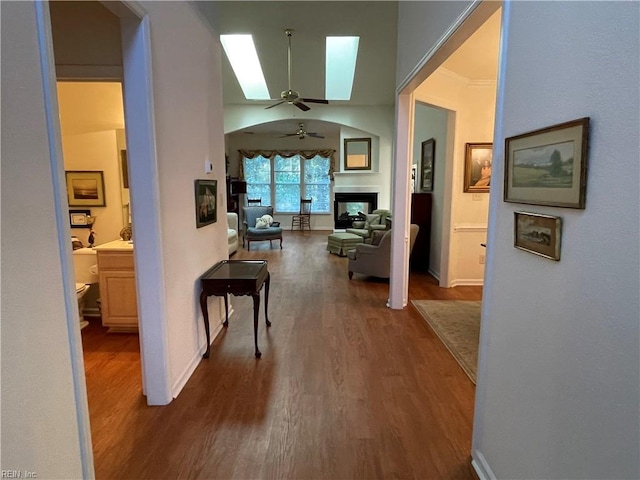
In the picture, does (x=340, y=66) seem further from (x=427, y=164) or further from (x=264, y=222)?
(x=264, y=222)

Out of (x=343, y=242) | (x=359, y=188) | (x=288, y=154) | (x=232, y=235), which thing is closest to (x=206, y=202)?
(x=232, y=235)

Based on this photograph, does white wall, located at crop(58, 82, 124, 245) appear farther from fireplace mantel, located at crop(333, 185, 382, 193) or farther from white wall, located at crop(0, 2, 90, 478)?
fireplace mantel, located at crop(333, 185, 382, 193)

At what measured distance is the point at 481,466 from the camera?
1.71 meters

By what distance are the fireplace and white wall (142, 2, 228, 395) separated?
6982 millimetres

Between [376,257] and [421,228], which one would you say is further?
[421,228]

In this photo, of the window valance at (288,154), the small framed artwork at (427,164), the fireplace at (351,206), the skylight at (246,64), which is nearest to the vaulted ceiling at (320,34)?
the skylight at (246,64)

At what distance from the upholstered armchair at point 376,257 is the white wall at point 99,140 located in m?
3.16

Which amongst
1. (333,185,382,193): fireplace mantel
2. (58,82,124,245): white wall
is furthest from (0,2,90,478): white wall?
(333,185,382,193): fireplace mantel

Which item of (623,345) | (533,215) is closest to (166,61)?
(533,215)

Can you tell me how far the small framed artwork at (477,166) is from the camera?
15.6 feet

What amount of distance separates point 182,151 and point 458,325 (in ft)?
10.1

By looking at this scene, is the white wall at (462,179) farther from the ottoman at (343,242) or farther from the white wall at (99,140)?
the white wall at (99,140)

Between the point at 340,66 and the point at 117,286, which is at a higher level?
the point at 340,66

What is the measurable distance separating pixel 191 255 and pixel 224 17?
9.97 ft
